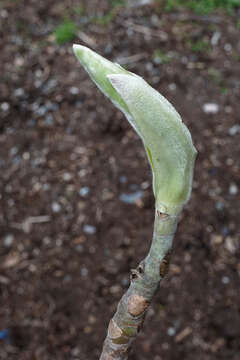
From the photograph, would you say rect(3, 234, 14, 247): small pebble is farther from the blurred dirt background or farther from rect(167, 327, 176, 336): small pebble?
rect(167, 327, 176, 336): small pebble

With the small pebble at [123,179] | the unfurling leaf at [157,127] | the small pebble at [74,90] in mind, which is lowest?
the small pebble at [123,179]

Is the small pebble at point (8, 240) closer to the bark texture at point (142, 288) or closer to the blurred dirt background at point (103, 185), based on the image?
the blurred dirt background at point (103, 185)

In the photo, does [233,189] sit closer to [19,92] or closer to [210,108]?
[210,108]

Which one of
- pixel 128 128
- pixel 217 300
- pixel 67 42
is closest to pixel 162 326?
pixel 217 300

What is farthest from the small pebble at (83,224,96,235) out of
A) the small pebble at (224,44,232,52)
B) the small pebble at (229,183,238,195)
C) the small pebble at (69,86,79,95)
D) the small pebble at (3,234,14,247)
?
the small pebble at (224,44,232,52)

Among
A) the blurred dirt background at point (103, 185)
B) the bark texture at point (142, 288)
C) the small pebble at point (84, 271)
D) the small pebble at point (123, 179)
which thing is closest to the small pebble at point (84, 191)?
the blurred dirt background at point (103, 185)

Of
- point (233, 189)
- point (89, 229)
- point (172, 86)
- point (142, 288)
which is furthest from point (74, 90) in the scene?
point (142, 288)
